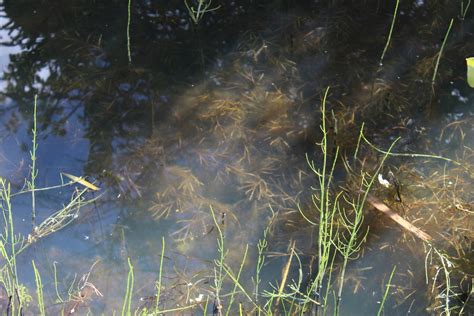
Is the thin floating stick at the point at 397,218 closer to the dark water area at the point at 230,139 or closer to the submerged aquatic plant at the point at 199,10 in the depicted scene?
the dark water area at the point at 230,139

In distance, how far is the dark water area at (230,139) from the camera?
190 cm

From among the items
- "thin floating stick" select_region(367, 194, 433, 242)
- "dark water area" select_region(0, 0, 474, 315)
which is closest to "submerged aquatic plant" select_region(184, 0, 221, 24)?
"dark water area" select_region(0, 0, 474, 315)

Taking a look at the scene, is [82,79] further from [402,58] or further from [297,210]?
[402,58]

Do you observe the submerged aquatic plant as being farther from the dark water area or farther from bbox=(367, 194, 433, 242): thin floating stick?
bbox=(367, 194, 433, 242): thin floating stick

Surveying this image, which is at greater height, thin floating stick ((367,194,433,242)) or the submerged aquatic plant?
the submerged aquatic plant

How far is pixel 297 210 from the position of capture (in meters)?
2.05

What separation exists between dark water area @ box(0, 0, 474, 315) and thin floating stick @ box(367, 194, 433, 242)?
22mm

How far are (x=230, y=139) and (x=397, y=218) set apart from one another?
672 mm

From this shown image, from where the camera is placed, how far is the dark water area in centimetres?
190

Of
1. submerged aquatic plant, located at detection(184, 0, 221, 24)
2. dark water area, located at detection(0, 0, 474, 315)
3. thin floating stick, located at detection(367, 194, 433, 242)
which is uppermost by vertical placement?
submerged aquatic plant, located at detection(184, 0, 221, 24)

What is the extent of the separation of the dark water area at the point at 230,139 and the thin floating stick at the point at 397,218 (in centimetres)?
2

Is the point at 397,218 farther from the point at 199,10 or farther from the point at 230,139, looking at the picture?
the point at 199,10

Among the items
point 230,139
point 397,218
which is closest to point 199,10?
point 230,139

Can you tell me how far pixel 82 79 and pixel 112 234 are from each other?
0.79m
